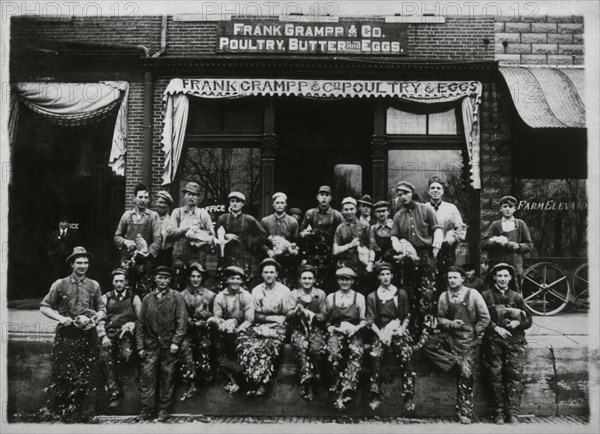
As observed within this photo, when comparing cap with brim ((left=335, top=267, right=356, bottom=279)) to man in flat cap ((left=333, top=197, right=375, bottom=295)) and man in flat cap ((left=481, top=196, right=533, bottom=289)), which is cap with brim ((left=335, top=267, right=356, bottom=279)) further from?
man in flat cap ((left=481, top=196, right=533, bottom=289))

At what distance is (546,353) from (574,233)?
2931 mm

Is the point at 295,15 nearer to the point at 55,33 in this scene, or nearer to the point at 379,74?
the point at 379,74

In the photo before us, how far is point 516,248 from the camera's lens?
25.1 feet

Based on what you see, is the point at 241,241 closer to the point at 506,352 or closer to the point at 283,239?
the point at 283,239

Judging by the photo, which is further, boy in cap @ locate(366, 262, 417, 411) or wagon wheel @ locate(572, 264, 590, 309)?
wagon wheel @ locate(572, 264, 590, 309)

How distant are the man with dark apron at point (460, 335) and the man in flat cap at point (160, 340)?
318 centimetres

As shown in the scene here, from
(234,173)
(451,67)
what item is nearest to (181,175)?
(234,173)

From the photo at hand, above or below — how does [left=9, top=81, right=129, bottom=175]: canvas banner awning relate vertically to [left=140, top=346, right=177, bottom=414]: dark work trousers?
above

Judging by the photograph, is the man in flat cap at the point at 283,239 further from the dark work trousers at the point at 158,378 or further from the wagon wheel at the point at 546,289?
the wagon wheel at the point at 546,289

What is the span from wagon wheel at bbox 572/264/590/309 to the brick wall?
3.77 metres

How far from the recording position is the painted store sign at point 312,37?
31.0 feet

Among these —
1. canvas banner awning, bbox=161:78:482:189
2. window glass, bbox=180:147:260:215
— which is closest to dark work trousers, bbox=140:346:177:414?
window glass, bbox=180:147:260:215

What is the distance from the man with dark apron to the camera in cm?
654

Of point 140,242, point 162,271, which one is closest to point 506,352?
point 162,271
